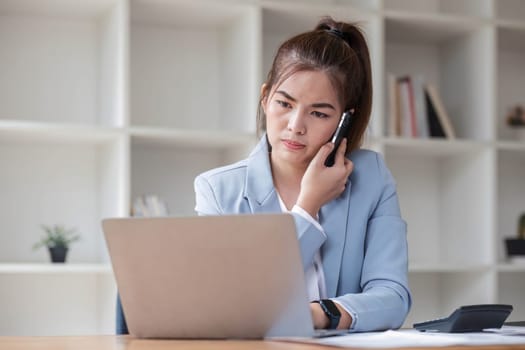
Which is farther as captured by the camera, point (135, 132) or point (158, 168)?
point (158, 168)

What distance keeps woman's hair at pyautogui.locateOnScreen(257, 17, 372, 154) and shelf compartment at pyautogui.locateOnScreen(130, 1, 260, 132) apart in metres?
1.14

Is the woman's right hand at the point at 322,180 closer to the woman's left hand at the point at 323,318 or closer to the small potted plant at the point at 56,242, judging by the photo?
the woman's left hand at the point at 323,318

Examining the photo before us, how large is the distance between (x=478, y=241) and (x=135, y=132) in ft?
4.50

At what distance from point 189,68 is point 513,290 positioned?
1.60 meters

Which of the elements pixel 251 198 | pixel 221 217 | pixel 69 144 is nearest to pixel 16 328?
pixel 69 144

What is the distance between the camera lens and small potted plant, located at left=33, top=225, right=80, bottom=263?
117 inches

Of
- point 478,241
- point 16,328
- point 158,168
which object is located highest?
point 158,168

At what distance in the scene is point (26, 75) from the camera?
125 inches

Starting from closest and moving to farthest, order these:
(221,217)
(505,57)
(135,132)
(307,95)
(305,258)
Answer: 1. (221,217)
2. (305,258)
3. (307,95)
4. (135,132)
5. (505,57)

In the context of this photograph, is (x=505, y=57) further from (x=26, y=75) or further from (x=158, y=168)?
(x=26, y=75)

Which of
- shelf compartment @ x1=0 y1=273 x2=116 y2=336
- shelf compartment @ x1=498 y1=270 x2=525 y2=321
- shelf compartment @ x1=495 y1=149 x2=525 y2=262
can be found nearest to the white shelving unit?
shelf compartment @ x1=0 y1=273 x2=116 y2=336

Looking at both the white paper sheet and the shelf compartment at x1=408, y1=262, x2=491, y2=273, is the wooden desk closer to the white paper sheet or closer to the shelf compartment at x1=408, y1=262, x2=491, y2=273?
the white paper sheet

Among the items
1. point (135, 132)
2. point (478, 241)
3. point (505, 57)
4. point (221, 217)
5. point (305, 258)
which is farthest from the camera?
point (505, 57)

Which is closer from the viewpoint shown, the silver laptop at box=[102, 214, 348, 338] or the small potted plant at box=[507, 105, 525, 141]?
the silver laptop at box=[102, 214, 348, 338]
